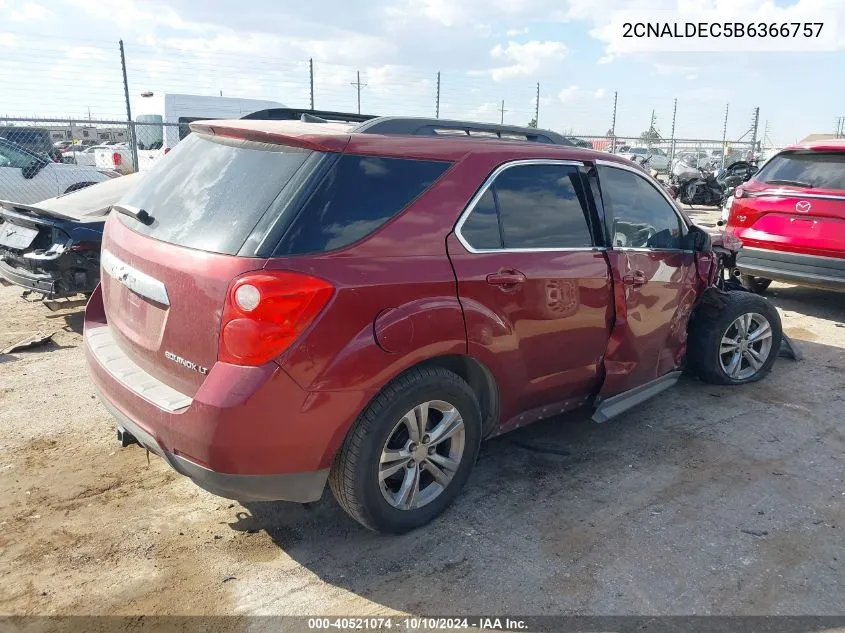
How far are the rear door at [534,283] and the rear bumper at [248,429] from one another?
2.55 feet

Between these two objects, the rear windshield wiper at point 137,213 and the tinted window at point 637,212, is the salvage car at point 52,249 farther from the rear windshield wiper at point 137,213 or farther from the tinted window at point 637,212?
the tinted window at point 637,212

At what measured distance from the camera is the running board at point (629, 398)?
12.6ft

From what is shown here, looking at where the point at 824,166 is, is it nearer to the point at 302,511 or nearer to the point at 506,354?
the point at 506,354

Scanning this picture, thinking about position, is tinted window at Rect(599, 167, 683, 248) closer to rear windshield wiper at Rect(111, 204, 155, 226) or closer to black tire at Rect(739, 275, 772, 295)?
rear windshield wiper at Rect(111, 204, 155, 226)

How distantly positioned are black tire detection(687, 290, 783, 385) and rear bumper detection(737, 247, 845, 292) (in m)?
1.82

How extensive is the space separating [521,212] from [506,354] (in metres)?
0.71

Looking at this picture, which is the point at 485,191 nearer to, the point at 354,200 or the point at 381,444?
the point at 354,200

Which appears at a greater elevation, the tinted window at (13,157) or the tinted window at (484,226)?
the tinted window at (13,157)

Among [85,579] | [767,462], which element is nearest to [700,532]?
[767,462]

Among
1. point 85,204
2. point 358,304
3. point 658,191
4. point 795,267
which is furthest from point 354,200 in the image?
point 795,267

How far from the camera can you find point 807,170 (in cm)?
670

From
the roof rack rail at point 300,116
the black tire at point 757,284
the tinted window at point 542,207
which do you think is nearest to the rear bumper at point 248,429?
the tinted window at point 542,207

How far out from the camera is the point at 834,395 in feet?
16.0

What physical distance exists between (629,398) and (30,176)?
35.1 ft
